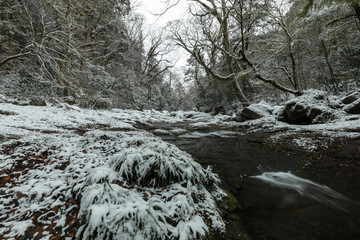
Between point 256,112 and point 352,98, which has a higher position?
point 352,98

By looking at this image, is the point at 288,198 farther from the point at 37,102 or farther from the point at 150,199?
the point at 37,102

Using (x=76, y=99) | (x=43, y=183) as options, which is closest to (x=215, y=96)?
(x=76, y=99)

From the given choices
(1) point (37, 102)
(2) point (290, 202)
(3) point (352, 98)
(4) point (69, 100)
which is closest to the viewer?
(2) point (290, 202)

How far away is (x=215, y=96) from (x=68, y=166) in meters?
18.9

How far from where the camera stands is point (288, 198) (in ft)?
8.62

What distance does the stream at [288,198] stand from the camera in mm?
1946

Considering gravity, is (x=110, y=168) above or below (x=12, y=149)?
below

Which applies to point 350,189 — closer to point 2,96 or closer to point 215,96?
point 2,96

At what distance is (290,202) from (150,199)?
2.29m

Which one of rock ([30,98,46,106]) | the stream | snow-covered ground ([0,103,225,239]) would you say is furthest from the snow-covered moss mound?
rock ([30,98,46,106])

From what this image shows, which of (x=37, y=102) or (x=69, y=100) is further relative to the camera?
(x=69, y=100)

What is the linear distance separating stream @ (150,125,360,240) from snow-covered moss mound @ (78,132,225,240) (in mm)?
483

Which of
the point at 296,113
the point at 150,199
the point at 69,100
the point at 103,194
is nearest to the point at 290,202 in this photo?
the point at 150,199

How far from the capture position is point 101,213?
1470 millimetres
